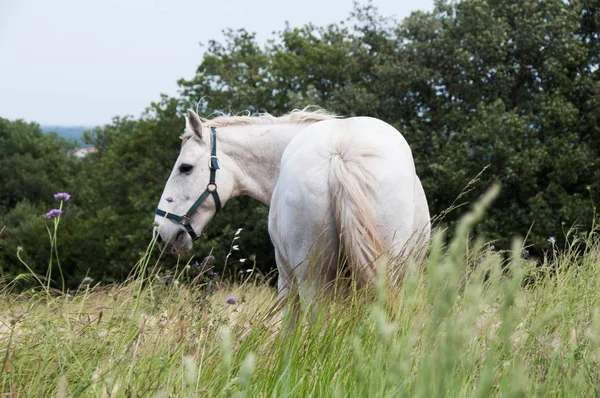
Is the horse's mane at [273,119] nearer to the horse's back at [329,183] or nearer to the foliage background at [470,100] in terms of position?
the horse's back at [329,183]

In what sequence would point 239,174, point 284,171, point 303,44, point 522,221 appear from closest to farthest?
point 284,171
point 239,174
point 522,221
point 303,44

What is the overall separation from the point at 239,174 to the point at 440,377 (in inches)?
207

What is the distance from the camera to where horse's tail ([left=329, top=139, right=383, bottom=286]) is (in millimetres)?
3709

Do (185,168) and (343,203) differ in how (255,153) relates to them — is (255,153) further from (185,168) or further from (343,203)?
(343,203)

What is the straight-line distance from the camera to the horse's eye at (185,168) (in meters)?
6.02

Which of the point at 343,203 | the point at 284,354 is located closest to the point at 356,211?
the point at 343,203

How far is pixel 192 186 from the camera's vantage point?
6.05m

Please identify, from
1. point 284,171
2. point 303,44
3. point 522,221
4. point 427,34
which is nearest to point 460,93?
point 427,34

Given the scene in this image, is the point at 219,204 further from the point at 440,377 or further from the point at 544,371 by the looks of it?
the point at 440,377

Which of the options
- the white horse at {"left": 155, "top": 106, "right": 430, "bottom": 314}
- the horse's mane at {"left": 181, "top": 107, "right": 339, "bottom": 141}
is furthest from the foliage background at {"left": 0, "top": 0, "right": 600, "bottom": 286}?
the white horse at {"left": 155, "top": 106, "right": 430, "bottom": 314}

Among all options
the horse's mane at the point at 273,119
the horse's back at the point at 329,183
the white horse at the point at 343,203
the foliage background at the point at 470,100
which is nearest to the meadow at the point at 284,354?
the white horse at the point at 343,203

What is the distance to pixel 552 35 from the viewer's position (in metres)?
21.0

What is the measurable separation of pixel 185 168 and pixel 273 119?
2.68 ft

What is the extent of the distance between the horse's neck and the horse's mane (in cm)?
5
